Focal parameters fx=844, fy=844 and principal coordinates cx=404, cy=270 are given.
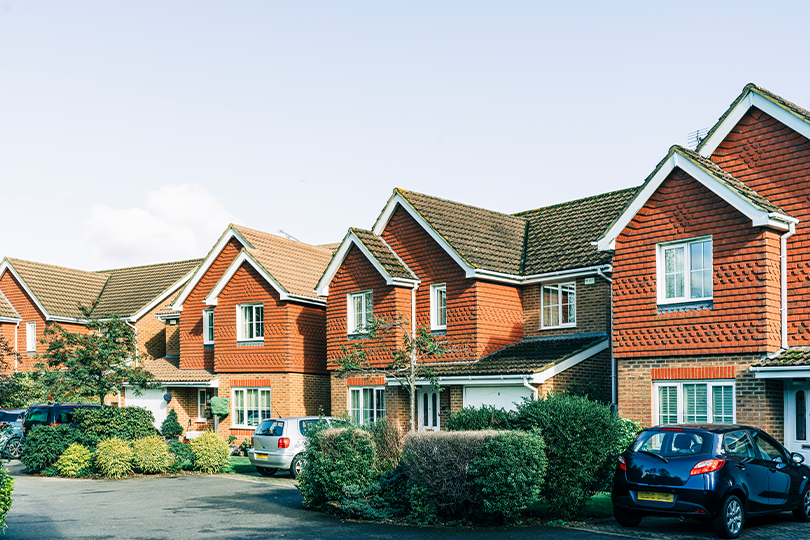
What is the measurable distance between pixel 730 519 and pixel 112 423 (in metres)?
17.7

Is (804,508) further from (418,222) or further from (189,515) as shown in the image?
(418,222)

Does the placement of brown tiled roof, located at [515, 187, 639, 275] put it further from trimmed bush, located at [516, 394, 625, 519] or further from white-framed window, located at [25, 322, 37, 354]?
white-framed window, located at [25, 322, 37, 354]

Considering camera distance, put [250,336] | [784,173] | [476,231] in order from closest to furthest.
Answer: [784,173] < [476,231] < [250,336]

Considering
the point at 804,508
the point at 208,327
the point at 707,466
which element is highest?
the point at 208,327

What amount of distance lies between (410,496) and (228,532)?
304cm

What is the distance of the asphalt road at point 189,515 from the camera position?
13055 mm

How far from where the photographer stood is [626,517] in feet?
42.9

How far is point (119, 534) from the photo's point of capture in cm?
1323

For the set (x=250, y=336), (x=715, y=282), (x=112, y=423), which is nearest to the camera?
(x=715, y=282)

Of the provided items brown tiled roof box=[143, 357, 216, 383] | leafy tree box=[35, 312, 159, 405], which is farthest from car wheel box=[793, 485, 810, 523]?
brown tiled roof box=[143, 357, 216, 383]

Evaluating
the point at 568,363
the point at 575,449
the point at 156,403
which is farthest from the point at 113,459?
the point at 575,449

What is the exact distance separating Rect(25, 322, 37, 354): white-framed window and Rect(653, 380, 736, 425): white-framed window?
103 feet

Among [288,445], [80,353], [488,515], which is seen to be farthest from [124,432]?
[488,515]

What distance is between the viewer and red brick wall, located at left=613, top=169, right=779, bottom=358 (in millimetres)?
17344
